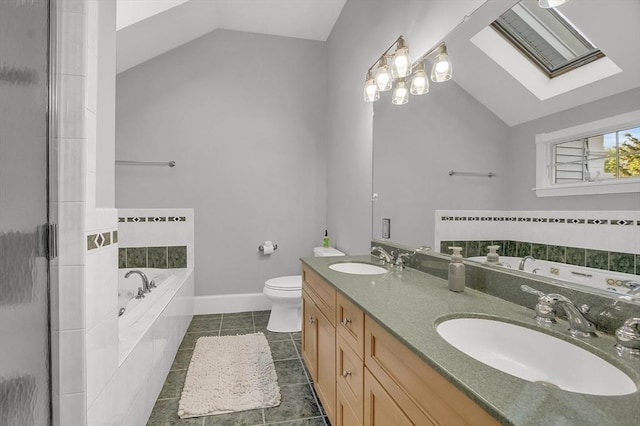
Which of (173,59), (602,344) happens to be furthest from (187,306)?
(602,344)

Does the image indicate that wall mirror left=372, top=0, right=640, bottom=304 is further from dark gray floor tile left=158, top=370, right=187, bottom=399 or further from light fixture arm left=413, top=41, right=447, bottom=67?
dark gray floor tile left=158, top=370, right=187, bottom=399

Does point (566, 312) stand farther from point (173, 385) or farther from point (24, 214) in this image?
point (173, 385)

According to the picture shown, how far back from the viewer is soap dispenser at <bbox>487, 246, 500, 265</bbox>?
1218 millimetres

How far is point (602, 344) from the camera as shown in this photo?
75cm

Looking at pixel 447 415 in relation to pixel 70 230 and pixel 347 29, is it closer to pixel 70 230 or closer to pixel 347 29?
pixel 70 230

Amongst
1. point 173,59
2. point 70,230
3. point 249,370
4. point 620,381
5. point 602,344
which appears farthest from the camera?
point 173,59

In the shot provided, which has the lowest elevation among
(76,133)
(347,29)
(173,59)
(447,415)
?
(447,415)

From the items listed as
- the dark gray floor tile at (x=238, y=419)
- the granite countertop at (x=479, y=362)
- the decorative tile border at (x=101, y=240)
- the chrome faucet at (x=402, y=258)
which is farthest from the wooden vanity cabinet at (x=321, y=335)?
the decorative tile border at (x=101, y=240)

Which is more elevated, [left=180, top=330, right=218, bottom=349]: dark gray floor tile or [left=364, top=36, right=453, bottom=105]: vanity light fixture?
[left=364, top=36, right=453, bottom=105]: vanity light fixture

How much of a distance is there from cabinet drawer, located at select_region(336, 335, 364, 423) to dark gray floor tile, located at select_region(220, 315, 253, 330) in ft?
5.79

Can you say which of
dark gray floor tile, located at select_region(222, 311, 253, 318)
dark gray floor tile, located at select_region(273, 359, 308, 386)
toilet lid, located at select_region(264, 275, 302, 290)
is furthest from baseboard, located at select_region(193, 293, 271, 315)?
dark gray floor tile, located at select_region(273, 359, 308, 386)

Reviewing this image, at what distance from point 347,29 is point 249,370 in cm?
297

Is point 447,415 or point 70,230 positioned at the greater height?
point 70,230

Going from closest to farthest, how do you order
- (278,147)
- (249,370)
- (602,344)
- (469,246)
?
(602,344)
(469,246)
(249,370)
(278,147)
